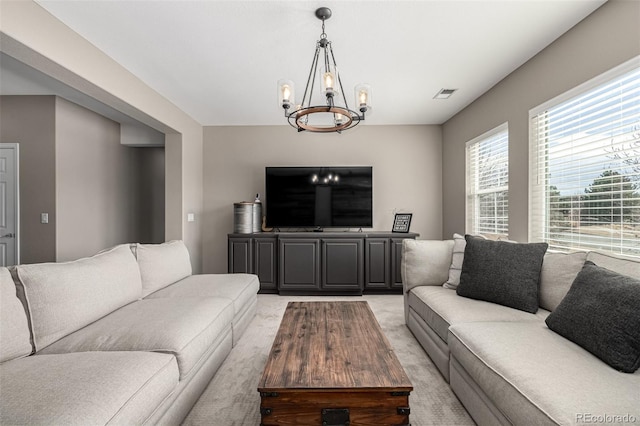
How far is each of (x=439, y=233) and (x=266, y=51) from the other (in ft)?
12.0

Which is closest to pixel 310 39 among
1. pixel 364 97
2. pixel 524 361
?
pixel 364 97

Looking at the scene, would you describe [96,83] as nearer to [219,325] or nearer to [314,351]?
[219,325]

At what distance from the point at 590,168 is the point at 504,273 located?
3.22ft

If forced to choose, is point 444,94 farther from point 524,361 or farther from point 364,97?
point 524,361

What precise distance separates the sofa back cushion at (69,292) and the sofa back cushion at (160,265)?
0.94 ft

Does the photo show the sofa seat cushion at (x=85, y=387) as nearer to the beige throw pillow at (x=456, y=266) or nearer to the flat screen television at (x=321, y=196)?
the beige throw pillow at (x=456, y=266)

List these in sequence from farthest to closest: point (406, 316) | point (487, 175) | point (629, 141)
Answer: point (487, 175) → point (406, 316) → point (629, 141)

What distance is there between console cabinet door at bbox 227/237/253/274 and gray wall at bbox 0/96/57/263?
81.7 inches

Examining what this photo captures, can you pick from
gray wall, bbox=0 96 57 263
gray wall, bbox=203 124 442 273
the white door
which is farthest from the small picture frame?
the white door

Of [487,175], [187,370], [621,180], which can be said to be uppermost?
[487,175]

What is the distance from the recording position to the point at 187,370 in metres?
1.60

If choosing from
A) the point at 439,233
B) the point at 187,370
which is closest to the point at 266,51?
the point at 187,370

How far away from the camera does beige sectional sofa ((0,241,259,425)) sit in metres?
1.08

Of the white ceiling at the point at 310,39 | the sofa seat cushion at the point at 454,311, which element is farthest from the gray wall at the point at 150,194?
the sofa seat cushion at the point at 454,311
